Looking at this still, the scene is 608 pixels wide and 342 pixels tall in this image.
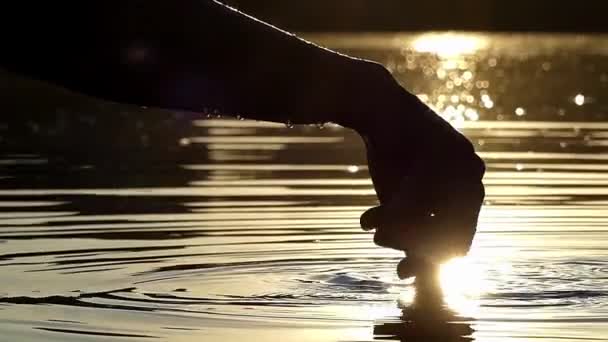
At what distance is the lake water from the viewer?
703 cm

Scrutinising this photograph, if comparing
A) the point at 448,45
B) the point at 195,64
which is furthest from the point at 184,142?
the point at 448,45

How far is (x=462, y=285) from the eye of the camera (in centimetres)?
802

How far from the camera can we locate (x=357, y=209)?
40.0ft

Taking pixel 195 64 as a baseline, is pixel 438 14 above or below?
above

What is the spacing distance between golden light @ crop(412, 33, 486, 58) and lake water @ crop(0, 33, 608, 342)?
4362 centimetres

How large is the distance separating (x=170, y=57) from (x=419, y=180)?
0.91 metres

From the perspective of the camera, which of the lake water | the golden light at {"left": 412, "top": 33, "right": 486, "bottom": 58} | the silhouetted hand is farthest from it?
the golden light at {"left": 412, "top": 33, "right": 486, "bottom": 58}

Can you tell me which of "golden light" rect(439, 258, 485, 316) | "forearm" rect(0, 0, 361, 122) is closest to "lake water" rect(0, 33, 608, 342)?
"golden light" rect(439, 258, 485, 316)

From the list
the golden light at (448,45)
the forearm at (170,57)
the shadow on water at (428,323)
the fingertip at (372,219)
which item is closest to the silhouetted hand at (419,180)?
the fingertip at (372,219)

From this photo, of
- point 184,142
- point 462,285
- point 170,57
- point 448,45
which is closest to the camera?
point 170,57

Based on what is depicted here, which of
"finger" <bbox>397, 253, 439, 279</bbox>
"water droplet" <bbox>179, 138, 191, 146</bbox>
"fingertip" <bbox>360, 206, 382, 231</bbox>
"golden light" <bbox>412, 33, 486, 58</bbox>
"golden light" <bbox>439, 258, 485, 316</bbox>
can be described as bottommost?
"fingertip" <bbox>360, 206, 382, 231</bbox>

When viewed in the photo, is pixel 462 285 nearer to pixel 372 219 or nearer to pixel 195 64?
pixel 372 219

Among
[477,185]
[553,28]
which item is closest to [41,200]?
[477,185]

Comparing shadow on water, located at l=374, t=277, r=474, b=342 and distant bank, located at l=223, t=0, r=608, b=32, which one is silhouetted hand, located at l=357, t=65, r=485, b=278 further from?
distant bank, located at l=223, t=0, r=608, b=32
